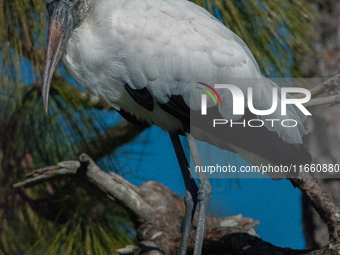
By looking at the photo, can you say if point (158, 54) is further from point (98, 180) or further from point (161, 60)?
point (98, 180)

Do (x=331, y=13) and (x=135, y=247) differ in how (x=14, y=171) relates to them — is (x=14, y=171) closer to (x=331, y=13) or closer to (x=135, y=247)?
(x=135, y=247)

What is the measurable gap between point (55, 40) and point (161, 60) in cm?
29

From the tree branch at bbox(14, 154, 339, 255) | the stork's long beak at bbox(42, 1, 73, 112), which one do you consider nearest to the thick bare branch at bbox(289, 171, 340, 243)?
the tree branch at bbox(14, 154, 339, 255)

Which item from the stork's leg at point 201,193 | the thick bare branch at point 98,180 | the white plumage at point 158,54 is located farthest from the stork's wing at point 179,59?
the thick bare branch at point 98,180

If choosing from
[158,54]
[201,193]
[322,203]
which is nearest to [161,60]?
[158,54]

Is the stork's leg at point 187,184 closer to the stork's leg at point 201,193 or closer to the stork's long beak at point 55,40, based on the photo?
the stork's leg at point 201,193

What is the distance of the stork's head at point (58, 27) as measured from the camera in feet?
3.10

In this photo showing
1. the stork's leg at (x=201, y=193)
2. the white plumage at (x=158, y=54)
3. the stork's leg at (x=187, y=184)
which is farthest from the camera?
the stork's leg at (x=187, y=184)

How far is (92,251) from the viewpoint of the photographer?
1.28m

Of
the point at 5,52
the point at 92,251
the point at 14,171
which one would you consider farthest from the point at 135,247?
the point at 5,52

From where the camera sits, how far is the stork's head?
946mm

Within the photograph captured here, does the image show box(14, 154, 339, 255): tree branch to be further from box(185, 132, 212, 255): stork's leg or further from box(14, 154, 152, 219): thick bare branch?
box(185, 132, 212, 255): stork's leg

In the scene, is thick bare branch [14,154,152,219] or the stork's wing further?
thick bare branch [14,154,152,219]

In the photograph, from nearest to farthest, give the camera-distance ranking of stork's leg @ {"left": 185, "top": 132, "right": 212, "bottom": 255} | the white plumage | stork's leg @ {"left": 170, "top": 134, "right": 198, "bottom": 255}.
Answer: the white plumage < stork's leg @ {"left": 185, "top": 132, "right": 212, "bottom": 255} < stork's leg @ {"left": 170, "top": 134, "right": 198, "bottom": 255}
